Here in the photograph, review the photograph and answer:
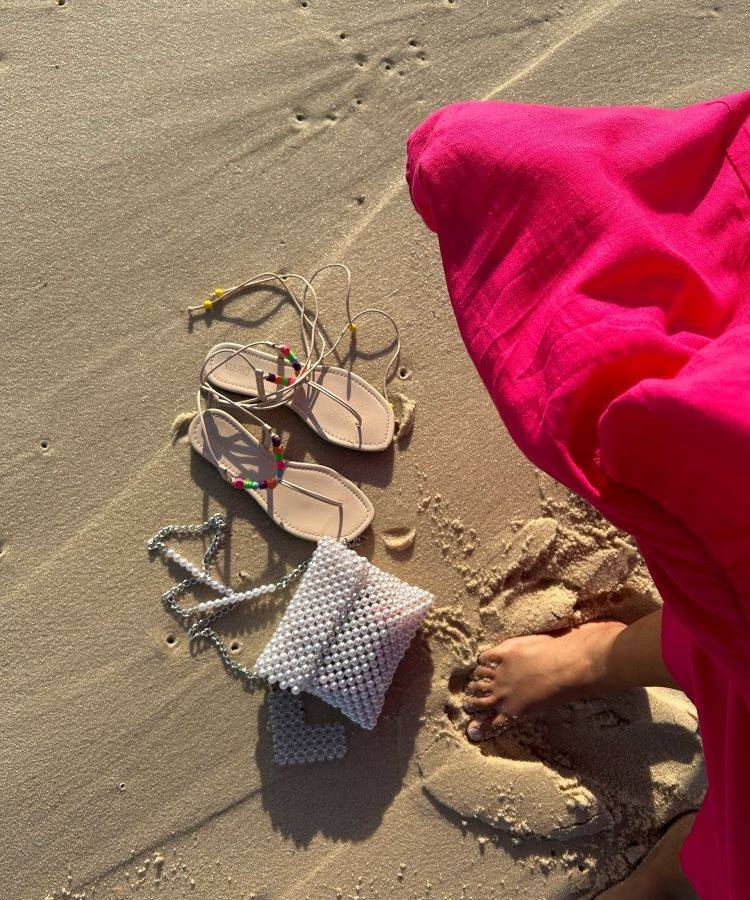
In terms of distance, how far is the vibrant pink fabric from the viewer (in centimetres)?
69

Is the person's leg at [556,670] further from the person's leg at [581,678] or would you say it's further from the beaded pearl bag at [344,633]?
the beaded pearl bag at [344,633]

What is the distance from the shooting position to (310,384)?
1555 mm

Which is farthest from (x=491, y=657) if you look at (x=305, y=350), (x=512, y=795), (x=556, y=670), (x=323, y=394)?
(x=305, y=350)

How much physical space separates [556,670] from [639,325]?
3.06ft

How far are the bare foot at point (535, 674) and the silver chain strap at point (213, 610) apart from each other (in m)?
0.48

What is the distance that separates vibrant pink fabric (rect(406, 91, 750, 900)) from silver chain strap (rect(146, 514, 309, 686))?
81cm

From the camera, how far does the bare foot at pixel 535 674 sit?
144 cm

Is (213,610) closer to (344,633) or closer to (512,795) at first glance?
(344,633)

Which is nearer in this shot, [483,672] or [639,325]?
[639,325]

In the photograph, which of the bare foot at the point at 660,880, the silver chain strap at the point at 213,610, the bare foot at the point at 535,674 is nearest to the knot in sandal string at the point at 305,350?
the silver chain strap at the point at 213,610

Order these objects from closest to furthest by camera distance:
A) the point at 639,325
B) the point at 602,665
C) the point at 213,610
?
the point at 639,325, the point at 602,665, the point at 213,610

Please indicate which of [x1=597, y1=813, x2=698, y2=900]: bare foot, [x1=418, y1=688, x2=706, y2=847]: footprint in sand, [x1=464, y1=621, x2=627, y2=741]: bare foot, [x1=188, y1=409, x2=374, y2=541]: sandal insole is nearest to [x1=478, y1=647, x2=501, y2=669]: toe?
[x1=464, y1=621, x2=627, y2=741]: bare foot

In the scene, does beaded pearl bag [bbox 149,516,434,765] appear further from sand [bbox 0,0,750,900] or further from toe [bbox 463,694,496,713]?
toe [bbox 463,694,496,713]

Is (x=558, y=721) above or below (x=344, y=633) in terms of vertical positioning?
below
